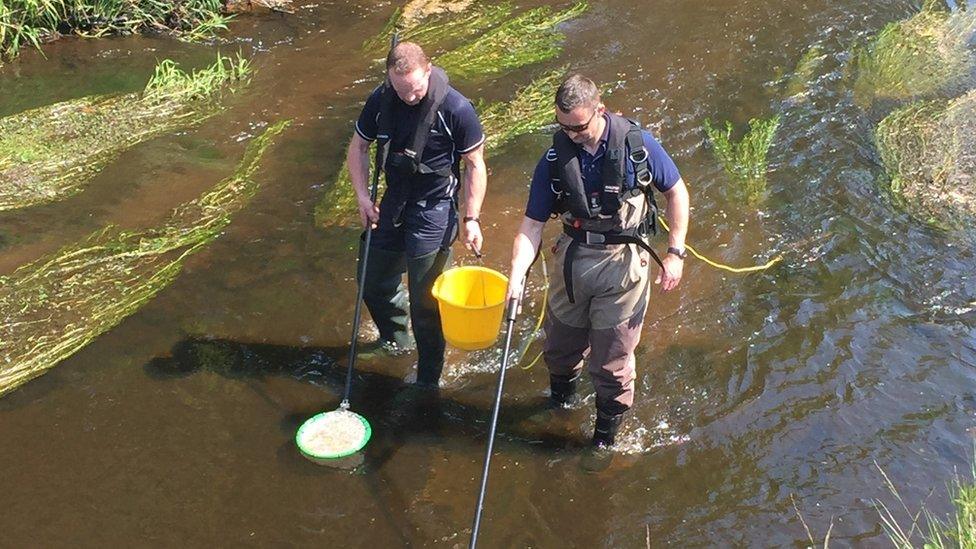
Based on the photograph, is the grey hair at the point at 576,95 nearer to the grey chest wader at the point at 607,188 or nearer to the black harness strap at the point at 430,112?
the grey chest wader at the point at 607,188

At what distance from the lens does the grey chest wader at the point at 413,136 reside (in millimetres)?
4453

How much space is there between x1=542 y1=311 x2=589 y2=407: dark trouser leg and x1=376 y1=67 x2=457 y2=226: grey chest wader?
1.03 meters

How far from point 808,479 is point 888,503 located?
40cm

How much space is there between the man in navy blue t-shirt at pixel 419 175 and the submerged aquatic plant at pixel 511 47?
4.74 m

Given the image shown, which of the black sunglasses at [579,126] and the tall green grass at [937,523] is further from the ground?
the black sunglasses at [579,126]

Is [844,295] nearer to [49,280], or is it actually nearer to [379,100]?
[379,100]

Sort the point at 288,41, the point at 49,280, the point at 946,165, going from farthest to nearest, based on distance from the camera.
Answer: the point at 288,41 → the point at 946,165 → the point at 49,280

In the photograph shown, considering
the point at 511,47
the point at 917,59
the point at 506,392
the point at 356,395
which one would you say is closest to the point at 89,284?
the point at 356,395

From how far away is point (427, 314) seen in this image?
5.00 meters

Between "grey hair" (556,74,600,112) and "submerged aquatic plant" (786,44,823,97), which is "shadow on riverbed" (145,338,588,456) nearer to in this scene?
"grey hair" (556,74,600,112)

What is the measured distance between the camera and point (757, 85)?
8.98m

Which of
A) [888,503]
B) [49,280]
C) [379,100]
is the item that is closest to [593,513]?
[888,503]

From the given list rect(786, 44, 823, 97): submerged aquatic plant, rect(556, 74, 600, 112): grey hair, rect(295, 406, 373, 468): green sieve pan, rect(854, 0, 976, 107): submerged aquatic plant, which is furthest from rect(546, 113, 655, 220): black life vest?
rect(854, 0, 976, 107): submerged aquatic plant

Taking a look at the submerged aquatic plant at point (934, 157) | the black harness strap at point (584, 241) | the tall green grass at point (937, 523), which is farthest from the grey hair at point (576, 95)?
the submerged aquatic plant at point (934, 157)
